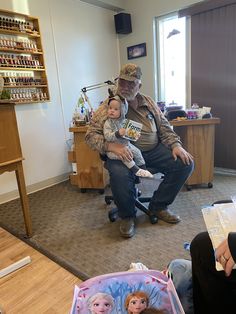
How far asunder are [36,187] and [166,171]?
159 centimetres

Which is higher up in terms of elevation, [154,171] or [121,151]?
[121,151]

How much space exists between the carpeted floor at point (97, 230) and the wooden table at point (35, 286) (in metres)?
0.07

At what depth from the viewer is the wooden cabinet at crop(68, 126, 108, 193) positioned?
97.7 inches

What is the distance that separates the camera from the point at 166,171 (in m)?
1.86

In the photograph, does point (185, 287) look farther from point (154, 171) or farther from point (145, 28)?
point (145, 28)

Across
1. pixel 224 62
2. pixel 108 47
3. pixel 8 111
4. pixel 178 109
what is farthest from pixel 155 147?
pixel 108 47

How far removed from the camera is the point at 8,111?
4.86 feet

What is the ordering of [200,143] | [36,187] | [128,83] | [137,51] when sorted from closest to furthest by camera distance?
[128,83] → [200,143] → [36,187] → [137,51]

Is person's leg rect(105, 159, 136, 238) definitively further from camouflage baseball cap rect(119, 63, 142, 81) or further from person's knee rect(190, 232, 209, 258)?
person's knee rect(190, 232, 209, 258)

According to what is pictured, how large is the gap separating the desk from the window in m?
0.94

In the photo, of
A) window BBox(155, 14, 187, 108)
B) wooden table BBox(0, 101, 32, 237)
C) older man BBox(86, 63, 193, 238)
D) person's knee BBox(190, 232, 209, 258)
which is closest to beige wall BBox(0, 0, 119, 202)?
window BBox(155, 14, 187, 108)

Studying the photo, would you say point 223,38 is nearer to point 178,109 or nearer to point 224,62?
point 224,62

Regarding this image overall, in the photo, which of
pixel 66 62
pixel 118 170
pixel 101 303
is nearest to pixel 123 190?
pixel 118 170

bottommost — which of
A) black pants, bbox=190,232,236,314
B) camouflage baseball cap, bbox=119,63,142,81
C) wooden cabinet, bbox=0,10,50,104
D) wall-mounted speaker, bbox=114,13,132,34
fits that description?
black pants, bbox=190,232,236,314
